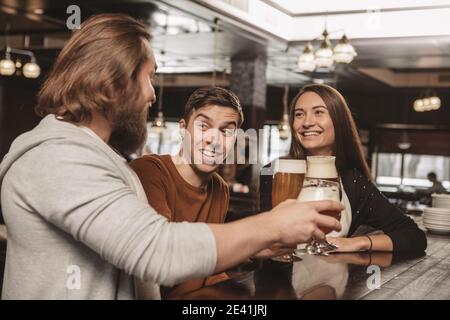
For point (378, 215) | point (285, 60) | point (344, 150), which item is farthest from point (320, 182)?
point (285, 60)

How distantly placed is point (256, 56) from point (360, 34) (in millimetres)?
2040

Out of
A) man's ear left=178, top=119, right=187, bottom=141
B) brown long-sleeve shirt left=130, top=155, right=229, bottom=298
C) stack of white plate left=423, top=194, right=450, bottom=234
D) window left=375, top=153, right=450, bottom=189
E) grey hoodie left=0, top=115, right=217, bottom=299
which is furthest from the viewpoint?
window left=375, top=153, right=450, bottom=189

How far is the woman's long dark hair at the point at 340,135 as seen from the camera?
211 centimetres

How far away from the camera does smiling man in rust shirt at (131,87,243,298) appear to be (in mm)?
1628

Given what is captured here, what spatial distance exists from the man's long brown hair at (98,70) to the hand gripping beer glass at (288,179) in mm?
432

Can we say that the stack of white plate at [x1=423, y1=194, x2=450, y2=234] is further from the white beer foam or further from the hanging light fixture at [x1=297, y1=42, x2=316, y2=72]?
the hanging light fixture at [x1=297, y1=42, x2=316, y2=72]

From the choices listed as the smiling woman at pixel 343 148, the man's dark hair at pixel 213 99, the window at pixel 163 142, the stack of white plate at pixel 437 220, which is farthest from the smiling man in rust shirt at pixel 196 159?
the window at pixel 163 142

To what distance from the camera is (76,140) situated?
971 millimetres

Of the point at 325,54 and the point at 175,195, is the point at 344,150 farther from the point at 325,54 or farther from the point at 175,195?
the point at 325,54

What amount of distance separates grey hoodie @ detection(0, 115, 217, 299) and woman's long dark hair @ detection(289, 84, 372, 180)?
1.20m

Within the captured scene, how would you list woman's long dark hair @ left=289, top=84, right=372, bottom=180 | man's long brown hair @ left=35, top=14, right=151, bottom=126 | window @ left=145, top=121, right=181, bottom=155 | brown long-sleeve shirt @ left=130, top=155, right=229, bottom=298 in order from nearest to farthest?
man's long brown hair @ left=35, top=14, right=151, bottom=126
brown long-sleeve shirt @ left=130, top=155, right=229, bottom=298
woman's long dark hair @ left=289, top=84, right=372, bottom=180
window @ left=145, top=121, right=181, bottom=155

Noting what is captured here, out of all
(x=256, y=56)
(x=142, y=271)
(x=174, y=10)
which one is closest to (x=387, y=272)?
(x=142, y=271)

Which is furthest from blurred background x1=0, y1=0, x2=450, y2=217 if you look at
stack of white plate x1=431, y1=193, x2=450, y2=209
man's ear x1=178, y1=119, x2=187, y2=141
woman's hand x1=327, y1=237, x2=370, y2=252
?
stack of white plate x1=431, y1=193, x2=450, y2=209

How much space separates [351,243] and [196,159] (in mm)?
606
